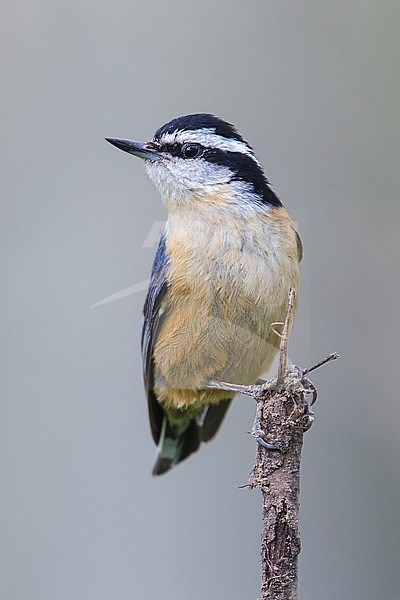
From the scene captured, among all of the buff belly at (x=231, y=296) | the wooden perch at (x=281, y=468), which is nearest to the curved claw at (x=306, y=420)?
the wooden perch at (x=281, y=468)

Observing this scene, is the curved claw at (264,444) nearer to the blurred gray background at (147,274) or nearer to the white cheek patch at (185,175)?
the blurred gray background at (147,274)

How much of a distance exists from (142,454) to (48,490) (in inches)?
11.5

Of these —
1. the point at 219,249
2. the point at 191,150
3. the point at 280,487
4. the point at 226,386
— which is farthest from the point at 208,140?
the point at 280,487

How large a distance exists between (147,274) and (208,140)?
419mm

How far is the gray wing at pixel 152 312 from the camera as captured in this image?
1.96m

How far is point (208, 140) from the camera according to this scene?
1799mm

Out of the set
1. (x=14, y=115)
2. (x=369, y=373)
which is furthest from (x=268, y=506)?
(x=14, y=115)

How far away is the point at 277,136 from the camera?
186 cm

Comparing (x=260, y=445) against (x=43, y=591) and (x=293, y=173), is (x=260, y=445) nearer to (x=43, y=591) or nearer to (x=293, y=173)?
(x=293, y=173)

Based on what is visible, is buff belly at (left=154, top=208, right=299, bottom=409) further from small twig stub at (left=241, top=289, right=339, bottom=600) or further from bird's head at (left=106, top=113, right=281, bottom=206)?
small twig stub at (left=241, top=289, right=339, bottom=600)

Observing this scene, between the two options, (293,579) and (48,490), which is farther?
(48,490)

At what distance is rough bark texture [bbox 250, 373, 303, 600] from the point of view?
1365 mm

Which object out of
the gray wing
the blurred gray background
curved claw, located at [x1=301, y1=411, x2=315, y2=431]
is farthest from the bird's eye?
curved claw, located at [x1=301, y1=411, x2=315, y2=431]

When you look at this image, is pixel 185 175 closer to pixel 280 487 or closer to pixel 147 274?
pixel 147 274
